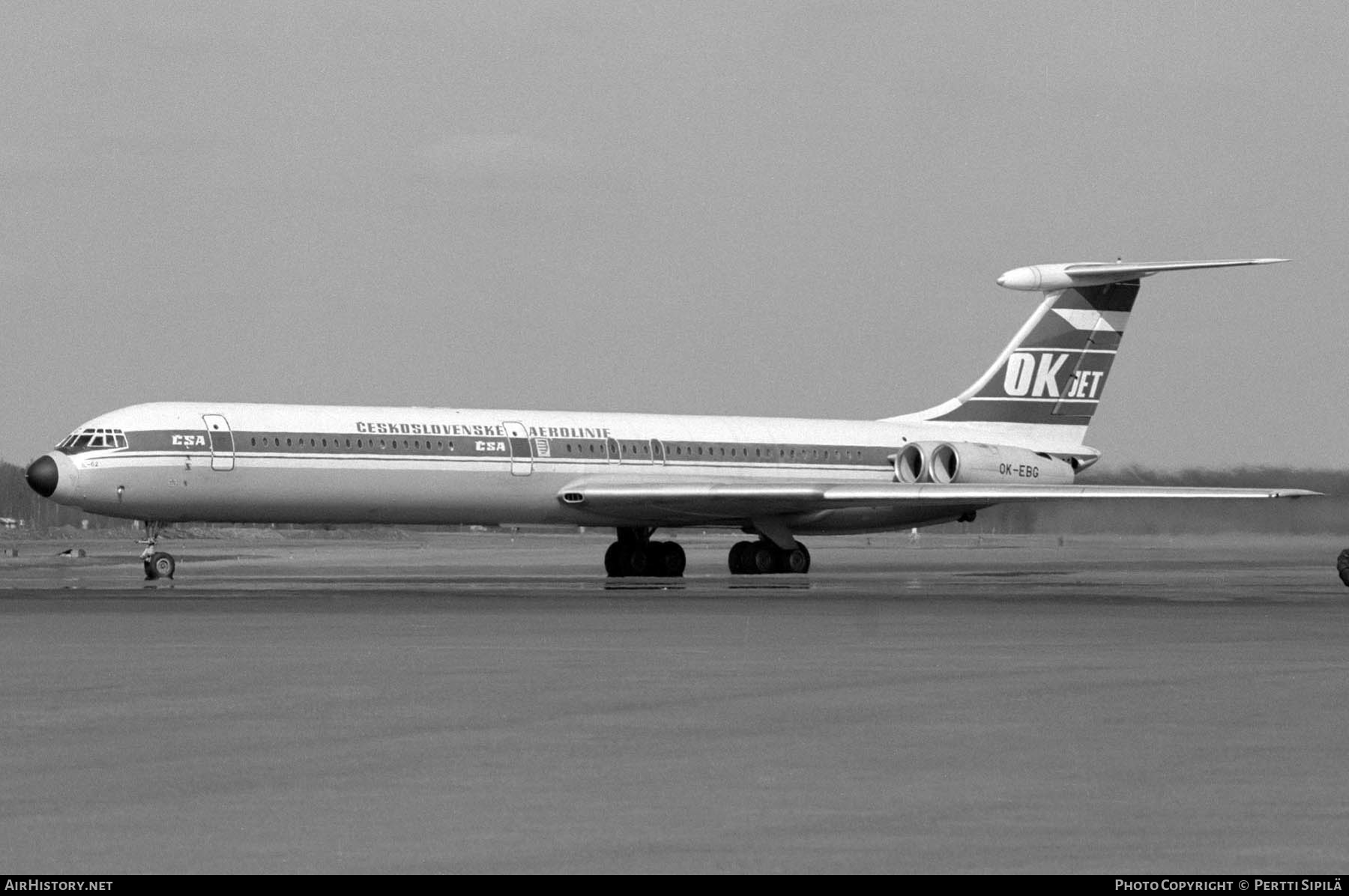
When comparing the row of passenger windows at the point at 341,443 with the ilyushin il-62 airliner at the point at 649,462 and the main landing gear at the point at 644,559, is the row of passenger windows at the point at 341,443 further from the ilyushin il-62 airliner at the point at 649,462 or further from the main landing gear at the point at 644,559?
the main landing gear at the point at 644,559

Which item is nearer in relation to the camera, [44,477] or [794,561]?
[44,477]

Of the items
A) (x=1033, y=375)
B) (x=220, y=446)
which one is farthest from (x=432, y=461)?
(x=1033, y=375)

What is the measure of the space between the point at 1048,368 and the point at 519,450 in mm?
14049

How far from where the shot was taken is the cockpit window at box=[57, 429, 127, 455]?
35.5m

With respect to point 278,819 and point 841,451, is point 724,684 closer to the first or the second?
point 278,819

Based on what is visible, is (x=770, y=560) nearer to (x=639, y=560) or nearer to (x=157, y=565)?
(x=639, y=560)

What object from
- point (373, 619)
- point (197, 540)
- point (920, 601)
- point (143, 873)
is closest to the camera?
point (143, 873)

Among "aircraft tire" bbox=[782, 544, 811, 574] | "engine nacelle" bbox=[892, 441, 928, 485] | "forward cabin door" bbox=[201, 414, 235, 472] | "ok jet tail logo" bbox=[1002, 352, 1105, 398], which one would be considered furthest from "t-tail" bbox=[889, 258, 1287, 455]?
"forward cabin door" bbox=[201, 414, 235, 472]

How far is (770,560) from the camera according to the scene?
137ft

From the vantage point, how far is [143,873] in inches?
267

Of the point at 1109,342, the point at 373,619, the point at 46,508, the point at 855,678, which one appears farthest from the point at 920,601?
the point at 46,508

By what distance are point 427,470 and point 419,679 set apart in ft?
78.8

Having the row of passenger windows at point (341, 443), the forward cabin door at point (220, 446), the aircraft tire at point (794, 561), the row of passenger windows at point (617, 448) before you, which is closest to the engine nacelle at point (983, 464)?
the row of passenger windows at point (617, 448)

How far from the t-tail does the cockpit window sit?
18732 millimetres
